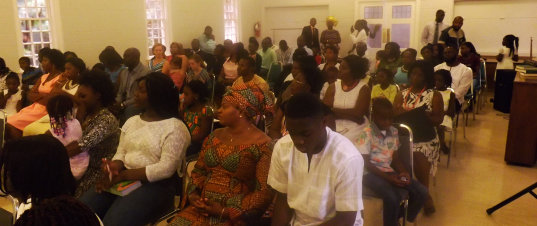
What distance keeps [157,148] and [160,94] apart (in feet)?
1.11

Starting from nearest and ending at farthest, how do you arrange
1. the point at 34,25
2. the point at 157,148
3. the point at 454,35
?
1. the point at 157,148
2. the point at 34,25
3. the point at 454,35

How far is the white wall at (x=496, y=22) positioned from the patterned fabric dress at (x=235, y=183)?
1063 centimetres

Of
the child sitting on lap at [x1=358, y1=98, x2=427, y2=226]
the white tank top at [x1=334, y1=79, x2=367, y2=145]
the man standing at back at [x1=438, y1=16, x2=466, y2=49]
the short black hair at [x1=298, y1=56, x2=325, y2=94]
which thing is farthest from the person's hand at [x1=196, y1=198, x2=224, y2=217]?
the man standing at back at [x1=438, y1=16, x2=466, y2=49]

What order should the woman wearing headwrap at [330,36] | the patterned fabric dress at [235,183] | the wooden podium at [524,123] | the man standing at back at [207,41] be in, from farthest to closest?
1. the man standing at back at [207,41]
2. the woman wearing headwrap at [330,36]
3. the wooden podium at [524,123]
4. the patterned fabric dress at [235,183]

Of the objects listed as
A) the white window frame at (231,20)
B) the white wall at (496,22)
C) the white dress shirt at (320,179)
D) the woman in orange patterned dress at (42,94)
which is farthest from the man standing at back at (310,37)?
the white dress shirt at (320,179)

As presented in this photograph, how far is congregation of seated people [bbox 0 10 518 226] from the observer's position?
Answer: 80.4 inches

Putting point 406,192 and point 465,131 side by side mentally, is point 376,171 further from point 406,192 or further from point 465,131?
point 465,131

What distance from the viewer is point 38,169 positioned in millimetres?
1948

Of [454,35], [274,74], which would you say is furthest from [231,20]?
[454,35]

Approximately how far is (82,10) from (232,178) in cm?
708

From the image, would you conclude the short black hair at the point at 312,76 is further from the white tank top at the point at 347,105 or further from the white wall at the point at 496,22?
the white wall at the point at 496,22

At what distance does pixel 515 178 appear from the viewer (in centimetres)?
483

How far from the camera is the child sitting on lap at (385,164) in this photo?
316 centimetres

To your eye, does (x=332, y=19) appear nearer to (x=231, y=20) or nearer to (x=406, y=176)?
(x=231, y=20)
